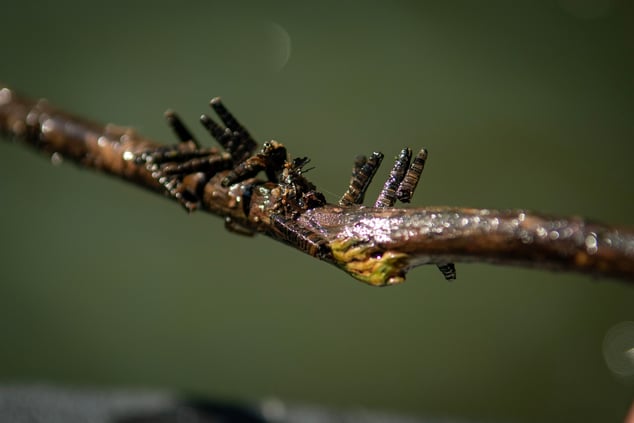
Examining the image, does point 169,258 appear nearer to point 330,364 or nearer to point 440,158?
point 330,364

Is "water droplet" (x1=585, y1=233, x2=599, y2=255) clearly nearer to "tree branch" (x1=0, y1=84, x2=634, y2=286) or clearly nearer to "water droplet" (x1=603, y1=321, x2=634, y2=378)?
"tree branch" (x1=0, y1=84, x2=634, y2=286)

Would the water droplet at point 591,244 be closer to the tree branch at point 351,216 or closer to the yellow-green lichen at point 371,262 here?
the tree branch at point 351,216

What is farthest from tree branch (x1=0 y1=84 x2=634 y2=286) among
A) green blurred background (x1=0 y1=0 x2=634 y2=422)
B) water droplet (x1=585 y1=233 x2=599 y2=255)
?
green blurred background (x1=0 y1=0 x2=634 y2=422)

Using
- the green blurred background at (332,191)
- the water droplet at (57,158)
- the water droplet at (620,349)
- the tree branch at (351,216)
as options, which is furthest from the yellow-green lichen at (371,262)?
the water droplet at (620,349)

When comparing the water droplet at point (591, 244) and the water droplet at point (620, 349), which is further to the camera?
the water droplet at point (620, 349)

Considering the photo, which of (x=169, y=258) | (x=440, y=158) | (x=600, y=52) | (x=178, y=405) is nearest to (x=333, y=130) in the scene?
(x=440, y=158)

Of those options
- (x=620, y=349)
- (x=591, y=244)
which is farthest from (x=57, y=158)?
(x=620, y=349)

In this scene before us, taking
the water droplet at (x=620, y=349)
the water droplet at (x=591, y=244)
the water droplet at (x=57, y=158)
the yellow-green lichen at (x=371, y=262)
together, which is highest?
the water droplet at (x=620, y=349)

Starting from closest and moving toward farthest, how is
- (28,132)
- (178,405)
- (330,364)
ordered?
1. (28,132)
2. (178,405)
3. (330,364)
